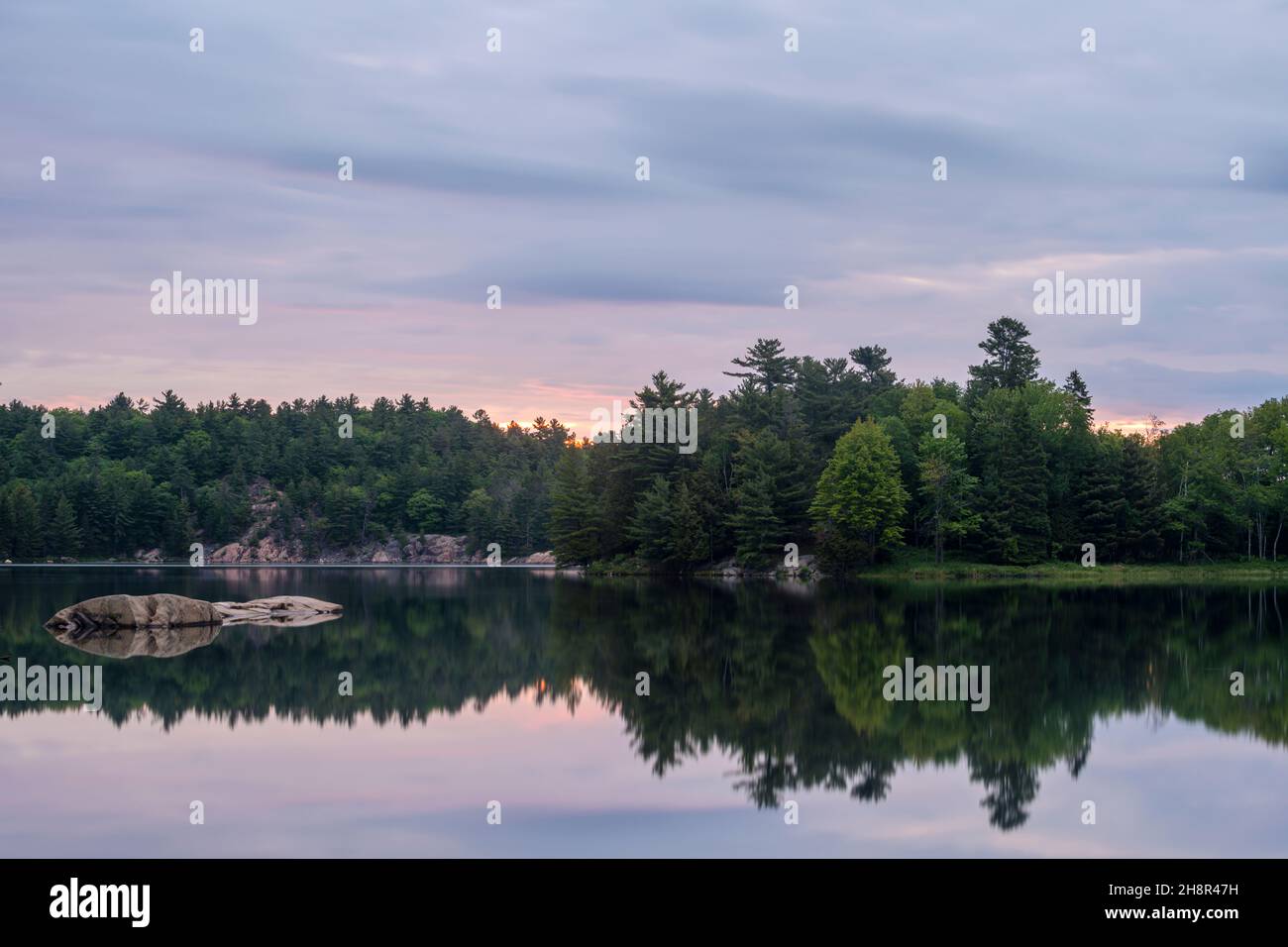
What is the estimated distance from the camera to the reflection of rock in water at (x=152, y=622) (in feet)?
113

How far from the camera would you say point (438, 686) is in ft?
87.8

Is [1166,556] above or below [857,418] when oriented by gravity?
below

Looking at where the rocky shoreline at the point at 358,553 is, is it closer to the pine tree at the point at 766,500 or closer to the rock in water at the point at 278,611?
the pine tree at the point at 766,500

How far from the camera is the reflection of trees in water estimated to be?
19109 mm

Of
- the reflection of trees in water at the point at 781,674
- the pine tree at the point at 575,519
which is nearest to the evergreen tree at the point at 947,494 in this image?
the pine tree at the point at 575,519

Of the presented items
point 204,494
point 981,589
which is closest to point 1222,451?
point 981,589

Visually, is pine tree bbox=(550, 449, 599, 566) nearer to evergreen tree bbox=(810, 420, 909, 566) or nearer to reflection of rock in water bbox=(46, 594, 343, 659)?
evergreen tree bbox=(810, 420, 909, 566)

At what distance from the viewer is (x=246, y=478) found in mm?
166250

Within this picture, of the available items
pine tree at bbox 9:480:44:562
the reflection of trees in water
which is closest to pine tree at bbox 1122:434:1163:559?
the reflection of trees in water

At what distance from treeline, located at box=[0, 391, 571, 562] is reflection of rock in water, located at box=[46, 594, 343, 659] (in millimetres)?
96124

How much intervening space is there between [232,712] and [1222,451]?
86.3m
